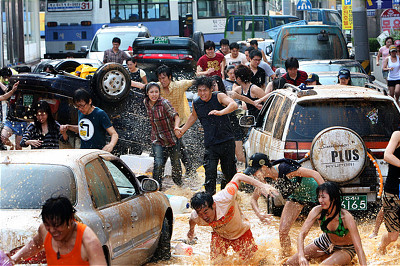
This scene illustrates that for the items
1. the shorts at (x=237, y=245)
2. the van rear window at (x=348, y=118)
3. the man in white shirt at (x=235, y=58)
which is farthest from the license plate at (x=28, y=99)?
the man in white shirt at (x=235, y=58)

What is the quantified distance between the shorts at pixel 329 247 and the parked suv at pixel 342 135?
132cm

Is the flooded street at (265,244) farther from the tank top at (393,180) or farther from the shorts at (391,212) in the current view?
the tank top at (393,180)

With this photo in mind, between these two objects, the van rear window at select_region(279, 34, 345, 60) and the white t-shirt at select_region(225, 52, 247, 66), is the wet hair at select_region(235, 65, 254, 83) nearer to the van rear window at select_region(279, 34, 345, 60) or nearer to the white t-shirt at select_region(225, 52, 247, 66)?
the white t-shirt at select_region(225, 52, 247, 66)

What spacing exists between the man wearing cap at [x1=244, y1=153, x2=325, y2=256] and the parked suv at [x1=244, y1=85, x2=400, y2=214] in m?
0.48

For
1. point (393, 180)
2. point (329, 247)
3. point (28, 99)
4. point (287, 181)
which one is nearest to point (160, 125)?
point (28, 99)

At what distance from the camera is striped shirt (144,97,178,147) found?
10716 millimetres

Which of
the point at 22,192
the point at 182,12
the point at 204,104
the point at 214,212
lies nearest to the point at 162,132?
the point at 204,104

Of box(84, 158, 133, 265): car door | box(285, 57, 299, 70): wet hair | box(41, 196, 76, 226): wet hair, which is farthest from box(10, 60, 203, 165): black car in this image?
box(41, 196, 76, 226): wet hair

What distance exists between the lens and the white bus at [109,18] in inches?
1168

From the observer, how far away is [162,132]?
1077 cm

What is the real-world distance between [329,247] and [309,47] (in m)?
11.5

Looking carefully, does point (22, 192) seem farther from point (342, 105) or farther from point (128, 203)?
point (342, 105)

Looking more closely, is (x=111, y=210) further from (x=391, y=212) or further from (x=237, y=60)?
(x=237, y=60)

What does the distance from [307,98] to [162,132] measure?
2862 mm
